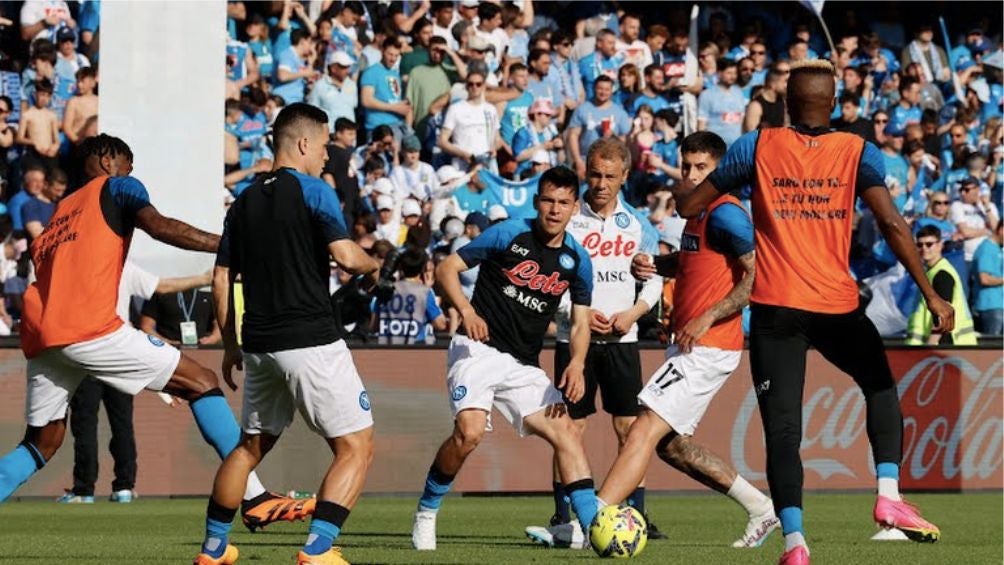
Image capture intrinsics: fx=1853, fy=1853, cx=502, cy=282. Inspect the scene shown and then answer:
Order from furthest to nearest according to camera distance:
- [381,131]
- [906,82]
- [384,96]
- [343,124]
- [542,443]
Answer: [906,82] → [384,96] → [381,131] → [343,124] → [542,443]

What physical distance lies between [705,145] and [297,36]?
1135cm

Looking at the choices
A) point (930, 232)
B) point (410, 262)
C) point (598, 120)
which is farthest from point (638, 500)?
point (598, 120)

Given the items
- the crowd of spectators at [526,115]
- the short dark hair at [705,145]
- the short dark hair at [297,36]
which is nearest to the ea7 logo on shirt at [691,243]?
the short dark hair at [705,145]

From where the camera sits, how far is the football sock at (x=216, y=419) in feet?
34.0

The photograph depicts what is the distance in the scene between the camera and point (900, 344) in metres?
18.4

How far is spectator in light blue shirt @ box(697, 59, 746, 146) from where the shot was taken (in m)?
23.0

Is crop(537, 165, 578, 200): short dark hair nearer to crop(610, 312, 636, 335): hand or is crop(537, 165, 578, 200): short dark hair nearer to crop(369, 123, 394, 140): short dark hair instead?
crop(610, 312, 636, 335): hand

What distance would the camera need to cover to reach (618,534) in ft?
32.4

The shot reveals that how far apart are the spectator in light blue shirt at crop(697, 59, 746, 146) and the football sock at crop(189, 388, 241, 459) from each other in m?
13.4

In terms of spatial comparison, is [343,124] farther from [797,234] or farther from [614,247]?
[797,234]

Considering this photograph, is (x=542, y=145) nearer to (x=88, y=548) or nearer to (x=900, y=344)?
(x=900, y=344)

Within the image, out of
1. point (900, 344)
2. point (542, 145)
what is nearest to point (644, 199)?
point (542, 145)

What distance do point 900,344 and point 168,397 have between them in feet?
30.0

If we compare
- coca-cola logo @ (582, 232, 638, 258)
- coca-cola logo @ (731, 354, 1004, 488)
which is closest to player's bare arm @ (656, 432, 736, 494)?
coca-cola logo @ (582, 232, 638, 258)
